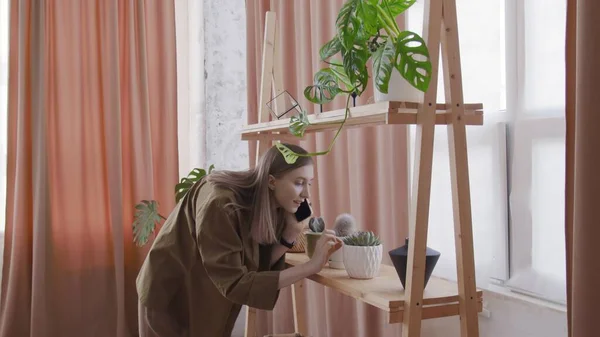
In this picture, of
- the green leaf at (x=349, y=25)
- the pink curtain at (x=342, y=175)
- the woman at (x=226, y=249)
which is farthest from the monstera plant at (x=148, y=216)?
the green leaf at (x=349, y=25)

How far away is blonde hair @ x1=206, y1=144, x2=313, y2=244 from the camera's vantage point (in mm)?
1679

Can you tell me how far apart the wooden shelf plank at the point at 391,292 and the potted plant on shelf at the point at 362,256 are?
0.07ft

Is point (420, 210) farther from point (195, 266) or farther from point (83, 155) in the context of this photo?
point (83, 155)

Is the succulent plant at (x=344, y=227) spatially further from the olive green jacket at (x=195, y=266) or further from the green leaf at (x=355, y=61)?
the green leaf at (x=355, y=61)

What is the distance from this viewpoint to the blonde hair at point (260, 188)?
1679mm

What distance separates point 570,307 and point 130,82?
229 cm

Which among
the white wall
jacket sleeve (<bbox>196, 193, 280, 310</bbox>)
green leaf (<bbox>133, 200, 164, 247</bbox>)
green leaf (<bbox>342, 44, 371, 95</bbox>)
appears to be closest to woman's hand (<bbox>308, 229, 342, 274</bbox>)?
jacket sleeve (<bbox>196, 193, 280, 310</bbox>)

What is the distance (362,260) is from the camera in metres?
1.59

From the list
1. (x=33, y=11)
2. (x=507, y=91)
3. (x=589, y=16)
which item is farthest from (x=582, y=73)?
(x=33, y=11)

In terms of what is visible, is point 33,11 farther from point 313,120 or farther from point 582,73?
point 582,73

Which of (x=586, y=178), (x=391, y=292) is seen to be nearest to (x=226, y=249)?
(x=391, y=292)

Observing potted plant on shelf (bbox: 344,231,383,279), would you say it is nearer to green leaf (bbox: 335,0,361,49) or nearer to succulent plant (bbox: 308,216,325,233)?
succulent plant (bbox: 308,216,325,233)

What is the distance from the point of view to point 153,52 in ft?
9.86

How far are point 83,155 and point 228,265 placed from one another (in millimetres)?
1587
